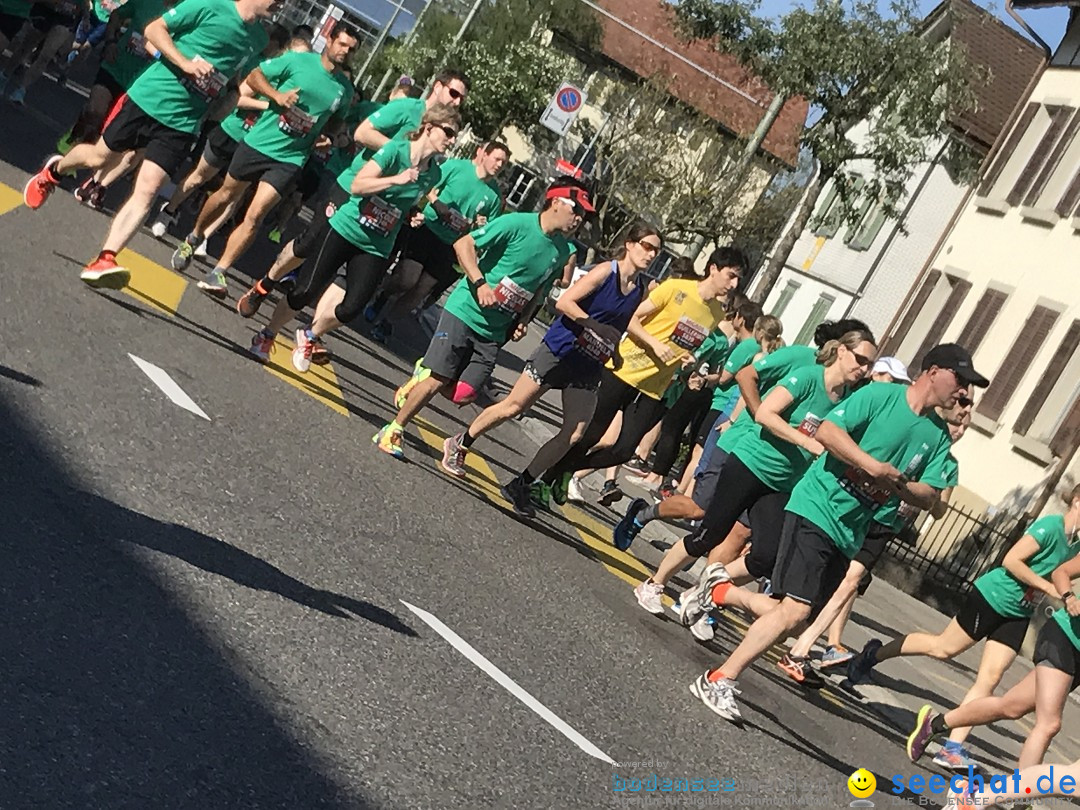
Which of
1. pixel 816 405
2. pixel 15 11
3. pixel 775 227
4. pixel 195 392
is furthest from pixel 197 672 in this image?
pixel 775 227

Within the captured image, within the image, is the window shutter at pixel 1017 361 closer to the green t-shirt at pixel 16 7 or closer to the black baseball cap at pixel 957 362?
the green t-shirt at pixel 16 7

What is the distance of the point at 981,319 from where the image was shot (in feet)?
93.8

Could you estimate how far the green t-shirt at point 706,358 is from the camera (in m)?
12.1

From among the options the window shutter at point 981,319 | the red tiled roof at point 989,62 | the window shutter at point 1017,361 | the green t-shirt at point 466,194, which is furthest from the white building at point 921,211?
the green t-shirt at point 466,194

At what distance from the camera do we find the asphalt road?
5234 millimetres

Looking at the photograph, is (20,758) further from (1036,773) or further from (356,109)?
(356,109)

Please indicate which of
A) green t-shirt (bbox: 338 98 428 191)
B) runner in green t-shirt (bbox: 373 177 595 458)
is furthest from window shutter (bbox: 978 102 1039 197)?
runner in green t-shirt (bbox: 373 177 595 458)

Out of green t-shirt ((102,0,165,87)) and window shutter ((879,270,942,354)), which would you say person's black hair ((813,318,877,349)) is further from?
window shutter ((879,270,942,354))

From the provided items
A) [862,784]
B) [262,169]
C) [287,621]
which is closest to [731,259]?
[862,784]

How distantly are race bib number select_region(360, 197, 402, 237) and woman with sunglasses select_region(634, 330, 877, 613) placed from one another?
2581mm

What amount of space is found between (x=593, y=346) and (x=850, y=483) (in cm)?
248

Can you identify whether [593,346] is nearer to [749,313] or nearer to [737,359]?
[737,359]

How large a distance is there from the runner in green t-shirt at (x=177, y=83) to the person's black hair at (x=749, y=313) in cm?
493

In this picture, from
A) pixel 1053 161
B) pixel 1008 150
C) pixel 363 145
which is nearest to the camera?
pixel 363 145
